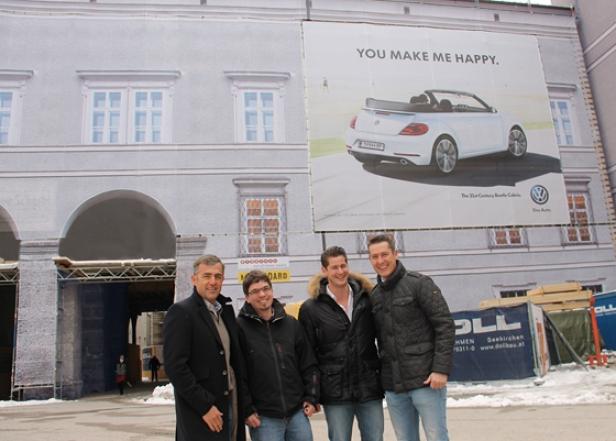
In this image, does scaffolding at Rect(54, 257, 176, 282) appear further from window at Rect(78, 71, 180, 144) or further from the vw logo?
the vw logo

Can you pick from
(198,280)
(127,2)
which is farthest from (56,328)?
(198,280)

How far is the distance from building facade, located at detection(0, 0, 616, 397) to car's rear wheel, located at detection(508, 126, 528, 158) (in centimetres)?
176

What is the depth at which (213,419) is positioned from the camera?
128 inches

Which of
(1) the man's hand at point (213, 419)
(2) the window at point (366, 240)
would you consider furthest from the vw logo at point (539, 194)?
(1) the man's hand at point (213, 419)

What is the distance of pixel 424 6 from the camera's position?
62.1 ft

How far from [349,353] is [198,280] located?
110 cm

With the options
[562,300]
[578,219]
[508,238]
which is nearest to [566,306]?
[562,300]

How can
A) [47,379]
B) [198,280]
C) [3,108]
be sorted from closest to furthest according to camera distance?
[198,280] < [47,379] < [3,108]

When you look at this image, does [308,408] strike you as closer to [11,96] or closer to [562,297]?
[562,297]

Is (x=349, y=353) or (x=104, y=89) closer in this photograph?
(x=349, y=353)

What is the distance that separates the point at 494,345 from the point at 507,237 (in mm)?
6809

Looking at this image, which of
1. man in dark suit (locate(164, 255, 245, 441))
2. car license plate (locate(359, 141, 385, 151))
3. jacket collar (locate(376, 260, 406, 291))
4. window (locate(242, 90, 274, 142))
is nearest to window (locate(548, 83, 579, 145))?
car license plate (locate(359, 141, 385, 151))

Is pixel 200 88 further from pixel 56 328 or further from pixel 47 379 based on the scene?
pixel 47 379

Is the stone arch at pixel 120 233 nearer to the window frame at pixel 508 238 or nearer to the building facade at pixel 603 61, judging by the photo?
the window frame at pixel 508 238
